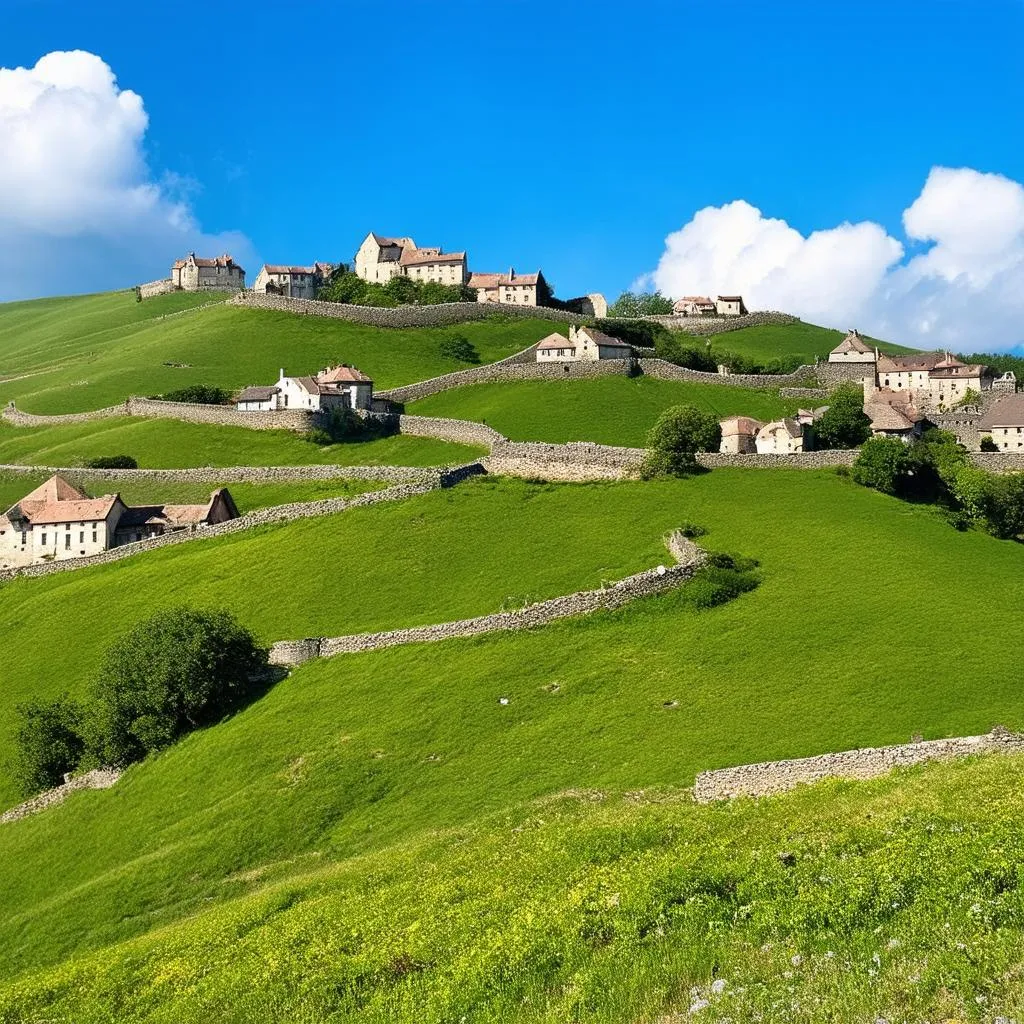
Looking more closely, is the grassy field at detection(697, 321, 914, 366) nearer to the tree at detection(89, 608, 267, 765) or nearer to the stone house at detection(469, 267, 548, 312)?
the stone house at detection(469, 267, 548, 312)

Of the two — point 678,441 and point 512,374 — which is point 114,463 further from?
point 678,441

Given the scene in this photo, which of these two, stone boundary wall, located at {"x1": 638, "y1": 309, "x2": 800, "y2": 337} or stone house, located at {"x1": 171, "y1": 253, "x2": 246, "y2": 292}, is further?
stone house, located at {"x1": 171, "y1": 253, "x2": 246, "y2": 292}

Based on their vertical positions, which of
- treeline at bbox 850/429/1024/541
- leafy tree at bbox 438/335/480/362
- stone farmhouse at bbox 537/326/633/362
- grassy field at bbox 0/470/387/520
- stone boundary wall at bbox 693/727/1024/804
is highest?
leafy tree at bbox 438/335/480/362

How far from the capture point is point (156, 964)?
2519 cm

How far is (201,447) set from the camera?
95.7 meters

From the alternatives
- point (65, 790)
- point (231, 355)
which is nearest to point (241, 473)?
point (65, 790)

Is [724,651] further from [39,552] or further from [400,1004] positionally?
[39,552]

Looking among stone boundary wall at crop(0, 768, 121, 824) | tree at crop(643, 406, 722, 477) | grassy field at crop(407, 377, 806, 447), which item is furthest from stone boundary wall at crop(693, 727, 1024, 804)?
grassy field at crop(407, 377, 806, 447)

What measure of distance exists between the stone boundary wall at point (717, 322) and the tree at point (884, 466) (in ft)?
282

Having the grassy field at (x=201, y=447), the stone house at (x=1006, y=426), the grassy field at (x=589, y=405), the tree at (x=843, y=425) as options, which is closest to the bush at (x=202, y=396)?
the grassy field at (x=201, y=447)

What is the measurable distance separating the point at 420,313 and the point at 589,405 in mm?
46234

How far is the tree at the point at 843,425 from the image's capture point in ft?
264

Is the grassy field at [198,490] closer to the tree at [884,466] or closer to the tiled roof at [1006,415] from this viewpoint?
the tree at [884,466]

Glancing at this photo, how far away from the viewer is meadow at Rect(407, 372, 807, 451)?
3546 inches
